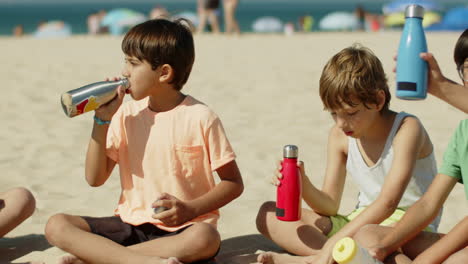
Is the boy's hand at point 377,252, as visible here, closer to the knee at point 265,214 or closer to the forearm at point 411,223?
the forearm at point 411,223

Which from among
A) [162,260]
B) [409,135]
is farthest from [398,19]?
[162,260]

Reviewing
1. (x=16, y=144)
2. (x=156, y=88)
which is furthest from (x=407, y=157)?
(x=16, y=144)

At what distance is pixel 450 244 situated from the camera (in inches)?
101

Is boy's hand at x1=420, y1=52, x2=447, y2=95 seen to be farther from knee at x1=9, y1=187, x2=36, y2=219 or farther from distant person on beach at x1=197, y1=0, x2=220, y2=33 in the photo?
distant person on beach at x1=197, y1=0, x2=220, y2=33

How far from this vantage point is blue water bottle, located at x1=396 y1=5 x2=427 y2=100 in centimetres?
251

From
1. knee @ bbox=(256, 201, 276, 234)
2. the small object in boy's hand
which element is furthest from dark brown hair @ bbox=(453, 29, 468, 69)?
the small object in boy's hand

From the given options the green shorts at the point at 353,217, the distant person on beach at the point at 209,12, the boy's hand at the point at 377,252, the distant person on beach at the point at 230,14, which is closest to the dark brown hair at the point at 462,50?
the green shorts at the point at 353,217

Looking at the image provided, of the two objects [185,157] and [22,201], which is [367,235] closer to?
[185,157]

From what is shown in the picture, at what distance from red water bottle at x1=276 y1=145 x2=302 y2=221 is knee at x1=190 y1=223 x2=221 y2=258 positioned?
0.30 metres

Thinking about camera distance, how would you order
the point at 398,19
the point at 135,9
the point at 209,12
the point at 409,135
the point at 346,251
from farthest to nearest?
the point at 135,9 → the point at 398,19 → the point at 209,12 → the point at 409,135 → the point at 346,251

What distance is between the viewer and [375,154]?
3.03m

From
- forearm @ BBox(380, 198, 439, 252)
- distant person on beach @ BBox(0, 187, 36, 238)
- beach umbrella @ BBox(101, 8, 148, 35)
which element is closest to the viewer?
forearm @ BBox(380, 198, 439, 252)

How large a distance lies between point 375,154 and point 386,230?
418 millimetres

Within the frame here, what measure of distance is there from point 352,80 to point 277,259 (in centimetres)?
89
